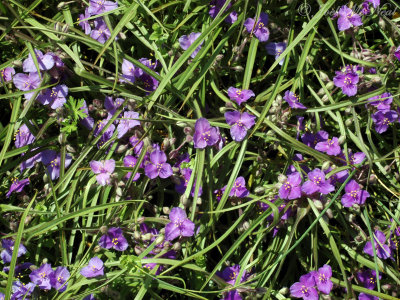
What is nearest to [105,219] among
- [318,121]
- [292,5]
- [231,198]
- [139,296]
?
[139,296]

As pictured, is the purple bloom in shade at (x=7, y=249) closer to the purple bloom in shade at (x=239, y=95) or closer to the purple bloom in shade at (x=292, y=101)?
the purple bloom in shade at (x=239, y=95)

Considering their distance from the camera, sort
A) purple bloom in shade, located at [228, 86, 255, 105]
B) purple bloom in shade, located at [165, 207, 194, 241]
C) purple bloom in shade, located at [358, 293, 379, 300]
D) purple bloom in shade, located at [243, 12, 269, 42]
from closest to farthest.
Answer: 1. purple bloom in shade, located at [165, 207, 194, 241]
2. purple bloom in shade, located at [358, 293, 379, 300]
3. purple bloom in shade, located at [228, 86, 255, 105]
4. purple bloom in shade, located at [243, 12, 269, 42]

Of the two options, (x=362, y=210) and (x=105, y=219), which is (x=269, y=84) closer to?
(x=362, y=210)

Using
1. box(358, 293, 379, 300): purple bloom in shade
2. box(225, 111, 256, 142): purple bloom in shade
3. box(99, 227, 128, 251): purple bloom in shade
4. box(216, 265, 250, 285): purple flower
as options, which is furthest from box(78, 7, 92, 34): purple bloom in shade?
box(358, 293, 379, 300): purple bloom in shade

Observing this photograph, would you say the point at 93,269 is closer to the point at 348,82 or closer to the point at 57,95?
the point at 57,95

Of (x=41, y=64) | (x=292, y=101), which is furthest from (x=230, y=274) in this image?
(x=41, y=64)

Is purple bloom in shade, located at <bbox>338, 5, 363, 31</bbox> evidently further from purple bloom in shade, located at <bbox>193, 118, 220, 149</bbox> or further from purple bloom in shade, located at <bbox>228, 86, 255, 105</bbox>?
purple bloom in shade, located at <bbox>193, 118, 220, 149</bbox>
